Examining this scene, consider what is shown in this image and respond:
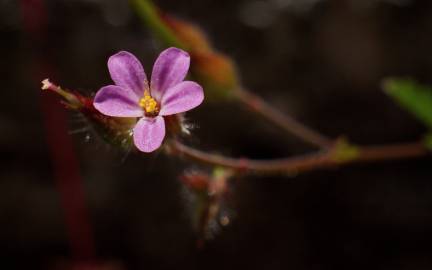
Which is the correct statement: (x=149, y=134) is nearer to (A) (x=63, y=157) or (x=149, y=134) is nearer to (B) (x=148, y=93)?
Answer: (B) (x=148, y=93)

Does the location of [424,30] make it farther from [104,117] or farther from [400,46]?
[104,117]

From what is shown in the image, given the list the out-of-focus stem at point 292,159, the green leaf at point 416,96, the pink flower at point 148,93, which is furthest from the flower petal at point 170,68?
the green leaf at point 416,96

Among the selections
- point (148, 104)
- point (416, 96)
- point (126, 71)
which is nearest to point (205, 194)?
point (148, 104)

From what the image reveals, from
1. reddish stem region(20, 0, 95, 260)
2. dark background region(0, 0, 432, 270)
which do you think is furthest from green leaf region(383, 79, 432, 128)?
reddish stem region(20, 0, 95, 260)

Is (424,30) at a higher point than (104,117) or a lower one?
higher

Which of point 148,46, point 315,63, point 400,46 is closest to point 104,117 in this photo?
point 148,46

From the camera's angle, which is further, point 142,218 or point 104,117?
point 142,218

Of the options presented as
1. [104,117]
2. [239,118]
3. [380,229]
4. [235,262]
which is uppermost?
[239,118]
